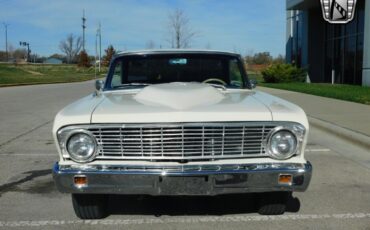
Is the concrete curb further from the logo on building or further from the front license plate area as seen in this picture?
the logo on building

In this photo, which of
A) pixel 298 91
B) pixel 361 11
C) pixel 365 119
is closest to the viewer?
pixel 365 119

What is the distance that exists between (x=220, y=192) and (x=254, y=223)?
0.76 m

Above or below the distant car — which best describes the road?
below

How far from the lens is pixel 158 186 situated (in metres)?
4.05

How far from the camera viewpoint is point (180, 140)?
4031 millimetres

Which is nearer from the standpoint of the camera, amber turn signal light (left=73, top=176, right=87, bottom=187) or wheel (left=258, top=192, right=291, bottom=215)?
amber turn signal light (left=73, top=176, right=87, bottom=187)

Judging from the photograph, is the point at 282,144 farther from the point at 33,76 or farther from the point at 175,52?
the point at 33,76

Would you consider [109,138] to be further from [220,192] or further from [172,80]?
[172,80]

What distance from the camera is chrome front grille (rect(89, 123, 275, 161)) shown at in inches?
159

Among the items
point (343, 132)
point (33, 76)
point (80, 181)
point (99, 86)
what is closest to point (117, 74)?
point (99, 86)

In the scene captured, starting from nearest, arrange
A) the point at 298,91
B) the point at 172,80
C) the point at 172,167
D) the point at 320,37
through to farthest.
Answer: the point at 172,167 < the point at 172,80 < the point at 298,91 < the point at 320,37

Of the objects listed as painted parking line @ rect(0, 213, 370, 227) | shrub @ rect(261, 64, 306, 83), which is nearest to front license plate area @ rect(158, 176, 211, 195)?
painted parking line @ rect(0, 213, 370, 227)

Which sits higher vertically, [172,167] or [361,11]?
[361,11]

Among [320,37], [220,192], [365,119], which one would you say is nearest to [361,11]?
[320,37]
